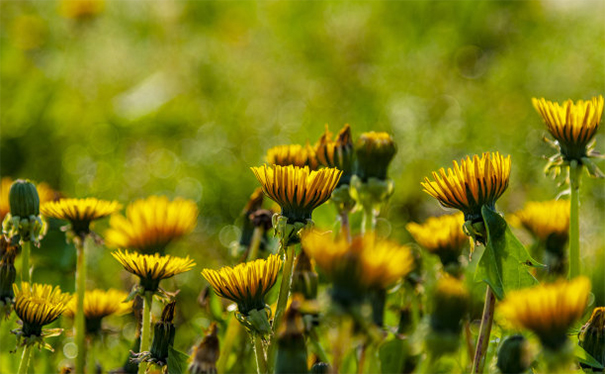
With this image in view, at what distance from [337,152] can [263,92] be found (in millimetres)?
2403

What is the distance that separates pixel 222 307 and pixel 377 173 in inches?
18.5

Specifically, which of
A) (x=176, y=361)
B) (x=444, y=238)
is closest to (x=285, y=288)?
(x=176, y=361)

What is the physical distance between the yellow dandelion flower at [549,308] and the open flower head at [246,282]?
0.34 meters

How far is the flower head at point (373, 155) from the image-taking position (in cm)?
130

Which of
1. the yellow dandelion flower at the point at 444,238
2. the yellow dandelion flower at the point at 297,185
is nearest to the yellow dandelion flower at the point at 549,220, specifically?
the yellow dandelion flower at the point at 444,238

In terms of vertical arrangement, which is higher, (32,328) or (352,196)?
(352,196)

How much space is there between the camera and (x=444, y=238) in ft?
4.43

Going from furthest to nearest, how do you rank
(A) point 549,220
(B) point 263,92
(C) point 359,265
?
1. (B) point 263,92
2. (A) point 549,220
3. (C) point 359,265

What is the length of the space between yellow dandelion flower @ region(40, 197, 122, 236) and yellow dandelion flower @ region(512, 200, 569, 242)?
0.74 metres

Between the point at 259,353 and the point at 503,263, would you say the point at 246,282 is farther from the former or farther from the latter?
the point at 503,263

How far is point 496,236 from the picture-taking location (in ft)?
3.42

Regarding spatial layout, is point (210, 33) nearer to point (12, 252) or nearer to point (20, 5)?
point (20, 5)

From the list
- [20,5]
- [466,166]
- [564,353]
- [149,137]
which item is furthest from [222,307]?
[20,5]

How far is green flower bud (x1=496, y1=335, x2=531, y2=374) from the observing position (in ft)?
2.70
